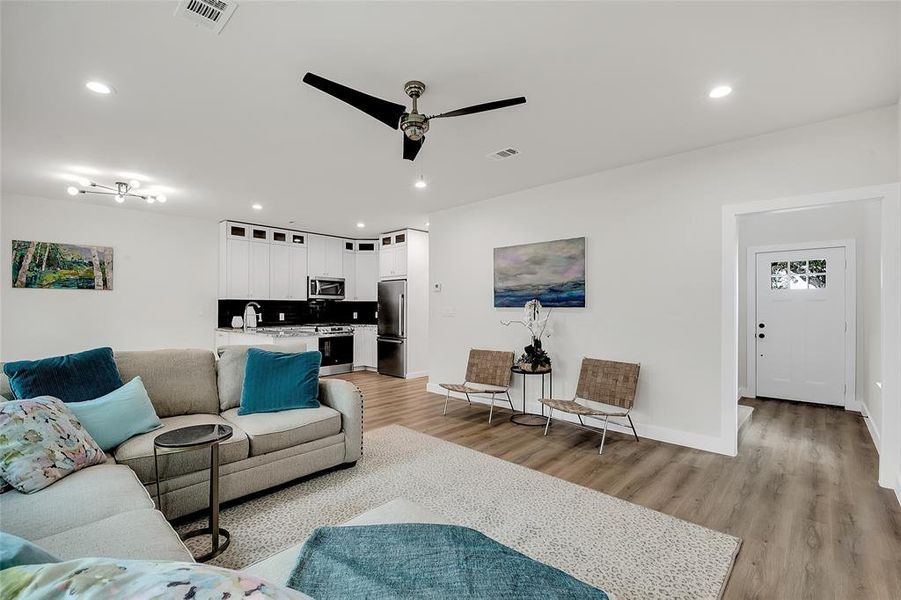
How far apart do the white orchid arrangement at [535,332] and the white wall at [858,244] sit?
2176mm

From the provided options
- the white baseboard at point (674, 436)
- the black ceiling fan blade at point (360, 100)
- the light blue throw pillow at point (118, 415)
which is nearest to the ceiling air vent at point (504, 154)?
the black ceiling fan blade at point (360, 100)

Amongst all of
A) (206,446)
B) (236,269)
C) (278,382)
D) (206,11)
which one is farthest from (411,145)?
(236,269)

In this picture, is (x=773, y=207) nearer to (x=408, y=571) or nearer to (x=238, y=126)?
(x=408, y=571)

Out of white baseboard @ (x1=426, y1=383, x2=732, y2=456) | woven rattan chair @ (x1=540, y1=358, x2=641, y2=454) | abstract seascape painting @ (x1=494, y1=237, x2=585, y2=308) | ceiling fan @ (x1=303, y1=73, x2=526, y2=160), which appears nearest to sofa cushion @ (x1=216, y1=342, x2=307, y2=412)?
ceiling fan @ (x1=303, y1=73, x2=526, y2=160)

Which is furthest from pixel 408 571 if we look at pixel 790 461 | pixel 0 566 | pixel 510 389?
pixel 510 389

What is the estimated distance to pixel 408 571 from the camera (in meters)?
1.17

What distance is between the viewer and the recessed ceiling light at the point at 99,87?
2.55 m

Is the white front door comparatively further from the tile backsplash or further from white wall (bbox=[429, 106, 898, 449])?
the tile backsplash

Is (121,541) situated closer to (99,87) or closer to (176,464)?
(176,464)

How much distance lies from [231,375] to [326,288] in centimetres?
472

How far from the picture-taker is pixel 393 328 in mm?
7199

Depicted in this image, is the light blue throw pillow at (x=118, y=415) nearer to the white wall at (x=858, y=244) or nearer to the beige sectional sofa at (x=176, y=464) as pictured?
the beige sectional sofa at (x=176, y=464)

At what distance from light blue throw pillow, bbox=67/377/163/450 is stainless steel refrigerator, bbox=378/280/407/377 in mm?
4628

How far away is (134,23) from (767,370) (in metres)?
7.41
